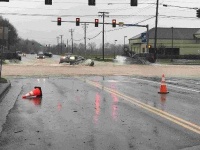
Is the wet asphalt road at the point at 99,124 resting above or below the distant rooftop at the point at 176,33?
below

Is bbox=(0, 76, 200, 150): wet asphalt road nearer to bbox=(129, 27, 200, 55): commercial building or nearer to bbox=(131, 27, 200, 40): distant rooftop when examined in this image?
bbox=(129, 27, 200, 55): commercial building

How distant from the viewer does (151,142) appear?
21.1 feet

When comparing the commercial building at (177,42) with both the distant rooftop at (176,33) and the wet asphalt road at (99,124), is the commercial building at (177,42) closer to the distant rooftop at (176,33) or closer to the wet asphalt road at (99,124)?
the distant rooftop at (176,33)

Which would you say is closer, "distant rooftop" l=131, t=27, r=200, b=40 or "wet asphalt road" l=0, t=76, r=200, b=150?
"wet asphalt road" l=0, t=76, r=200, b=150

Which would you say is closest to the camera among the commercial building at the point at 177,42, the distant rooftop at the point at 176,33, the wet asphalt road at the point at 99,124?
the wet asphalt road at the point at 99,124

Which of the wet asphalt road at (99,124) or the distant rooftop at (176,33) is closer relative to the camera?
the wet asphalt road at (99,124)

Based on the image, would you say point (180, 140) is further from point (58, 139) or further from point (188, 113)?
point (188, 113)

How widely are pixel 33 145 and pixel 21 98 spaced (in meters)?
7.00

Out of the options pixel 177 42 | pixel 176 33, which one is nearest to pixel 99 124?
pixel 177 42

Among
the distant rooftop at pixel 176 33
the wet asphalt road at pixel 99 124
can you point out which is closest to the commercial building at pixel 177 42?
the distant rooftop at pixel 176 33

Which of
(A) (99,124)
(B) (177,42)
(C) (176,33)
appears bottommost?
(A) (99,124)

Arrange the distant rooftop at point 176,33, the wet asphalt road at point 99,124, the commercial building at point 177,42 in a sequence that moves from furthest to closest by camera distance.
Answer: the distant rooftop at point 176,33 → the commercial building at point 177,42 → the wet asphalt road at point 99,124

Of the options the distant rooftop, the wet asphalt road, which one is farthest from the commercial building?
the wet asphalt road

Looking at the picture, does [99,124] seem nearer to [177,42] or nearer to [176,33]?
[177,42]
